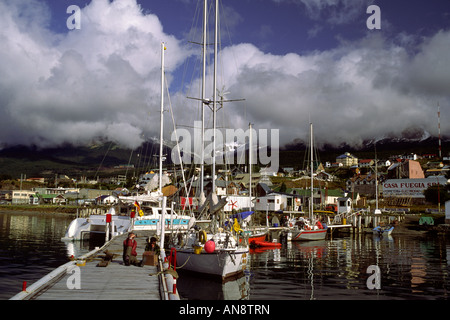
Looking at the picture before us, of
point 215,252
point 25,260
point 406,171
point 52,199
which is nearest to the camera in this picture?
point 215,252

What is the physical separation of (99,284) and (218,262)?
27.2ft

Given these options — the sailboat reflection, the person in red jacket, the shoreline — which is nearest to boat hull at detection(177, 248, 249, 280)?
the sailboat reflection

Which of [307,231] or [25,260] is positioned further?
[307,231]

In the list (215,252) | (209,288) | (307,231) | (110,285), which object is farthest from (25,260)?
(307,231)

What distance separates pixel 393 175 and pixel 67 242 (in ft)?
435

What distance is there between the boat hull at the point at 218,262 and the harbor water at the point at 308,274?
0.56 m

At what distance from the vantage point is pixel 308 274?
26.2 meters

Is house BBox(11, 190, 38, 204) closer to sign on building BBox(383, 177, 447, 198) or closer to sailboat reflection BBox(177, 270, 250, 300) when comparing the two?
sign on building BBox(383, 177, 447, 198)

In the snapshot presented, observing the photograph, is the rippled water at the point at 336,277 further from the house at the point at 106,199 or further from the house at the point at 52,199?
the house at the point at 52,199

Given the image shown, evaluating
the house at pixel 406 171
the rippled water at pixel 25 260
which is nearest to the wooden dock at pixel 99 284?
the rippled water at pixel 25 260

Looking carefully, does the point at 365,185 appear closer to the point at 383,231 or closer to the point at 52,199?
the point at 383,231
